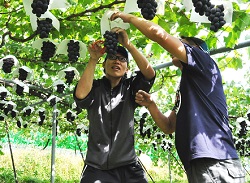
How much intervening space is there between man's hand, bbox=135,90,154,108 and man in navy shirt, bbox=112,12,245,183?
15.3 inches

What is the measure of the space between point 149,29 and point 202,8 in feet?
1.06

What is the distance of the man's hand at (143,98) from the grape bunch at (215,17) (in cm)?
76

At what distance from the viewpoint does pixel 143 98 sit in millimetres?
2547

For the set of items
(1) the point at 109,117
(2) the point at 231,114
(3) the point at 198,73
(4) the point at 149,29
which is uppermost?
(4) the point at 149,29

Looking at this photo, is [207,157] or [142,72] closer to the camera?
[207,157]

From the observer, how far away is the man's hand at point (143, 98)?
253 centimetres

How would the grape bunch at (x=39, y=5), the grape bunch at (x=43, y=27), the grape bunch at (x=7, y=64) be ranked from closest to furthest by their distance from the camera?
the grape bunch at (x=39, y=5) < the grape bunch at (x=43, y=27) < the grape bunch at (x=7, y=64)

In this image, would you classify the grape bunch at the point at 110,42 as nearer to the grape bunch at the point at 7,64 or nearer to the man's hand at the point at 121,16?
the man's hand at the point at 121,16

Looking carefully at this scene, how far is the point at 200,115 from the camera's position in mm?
2051

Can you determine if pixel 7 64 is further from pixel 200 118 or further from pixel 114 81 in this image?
pixel 200 118

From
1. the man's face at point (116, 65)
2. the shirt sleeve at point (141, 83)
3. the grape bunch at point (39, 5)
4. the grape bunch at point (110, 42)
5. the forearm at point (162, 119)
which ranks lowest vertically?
the forearm at point (162, 119)

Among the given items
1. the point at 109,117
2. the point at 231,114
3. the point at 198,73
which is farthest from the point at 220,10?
the point at 231,114

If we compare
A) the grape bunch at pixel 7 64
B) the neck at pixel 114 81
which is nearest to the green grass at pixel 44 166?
the grape bunch at pixel 7 64

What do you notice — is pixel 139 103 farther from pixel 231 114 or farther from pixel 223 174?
pixel 231 114
